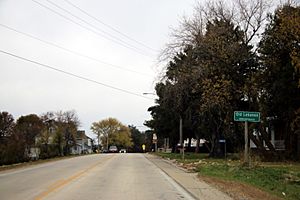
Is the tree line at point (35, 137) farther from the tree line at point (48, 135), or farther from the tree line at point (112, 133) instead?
the tree line at point (112, 133)

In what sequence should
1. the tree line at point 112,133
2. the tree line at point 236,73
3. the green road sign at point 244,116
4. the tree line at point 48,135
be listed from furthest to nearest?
the tree line at point 112,133 → the tree line at point 48,135 → the tree line at point 236,73 → the green road sign at point 244,116

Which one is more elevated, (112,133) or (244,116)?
(112,133)

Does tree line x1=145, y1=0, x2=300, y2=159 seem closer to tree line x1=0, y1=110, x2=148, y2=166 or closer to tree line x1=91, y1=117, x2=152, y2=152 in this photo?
tree line x1=0, y1=110, x2=148, y2=166

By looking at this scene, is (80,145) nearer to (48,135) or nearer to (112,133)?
(112,133)

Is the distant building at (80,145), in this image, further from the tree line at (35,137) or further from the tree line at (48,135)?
the tree line at (35,137)

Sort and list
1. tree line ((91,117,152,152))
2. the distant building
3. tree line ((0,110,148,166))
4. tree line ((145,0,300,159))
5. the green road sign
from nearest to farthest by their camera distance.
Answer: the green road sign < tree line ((145,0,300,159)) < tree line ((0,110,148,166)) < the distant building < tree line ((91,117,152,152))

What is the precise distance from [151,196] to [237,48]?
26.7 metres

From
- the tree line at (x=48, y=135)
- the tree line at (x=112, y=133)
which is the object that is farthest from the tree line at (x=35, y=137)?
the tree line at (x=112, y=133)

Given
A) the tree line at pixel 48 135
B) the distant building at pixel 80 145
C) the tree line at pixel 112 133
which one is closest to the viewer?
the tree line at pixel 48 135

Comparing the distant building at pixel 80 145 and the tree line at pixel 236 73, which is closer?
the tree line at pixel 236 73

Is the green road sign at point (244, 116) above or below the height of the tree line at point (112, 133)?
below

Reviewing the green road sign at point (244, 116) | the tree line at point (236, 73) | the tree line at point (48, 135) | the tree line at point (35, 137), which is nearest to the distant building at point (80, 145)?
the tree line at point (48, 135)

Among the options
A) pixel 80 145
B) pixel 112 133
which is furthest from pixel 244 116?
pixel 112 133

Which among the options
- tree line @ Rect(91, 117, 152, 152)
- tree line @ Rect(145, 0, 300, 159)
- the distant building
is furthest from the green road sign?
tree line @ Rect(91, 117, 152, 152)
